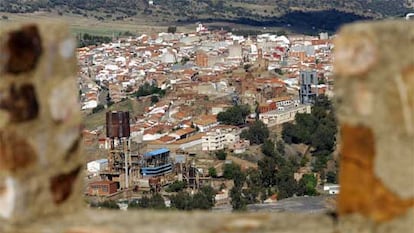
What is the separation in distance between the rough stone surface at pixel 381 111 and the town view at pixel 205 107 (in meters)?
3.15

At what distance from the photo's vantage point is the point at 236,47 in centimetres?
5834

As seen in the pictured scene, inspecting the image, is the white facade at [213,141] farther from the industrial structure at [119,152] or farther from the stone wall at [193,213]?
the stone wall at [193,213]

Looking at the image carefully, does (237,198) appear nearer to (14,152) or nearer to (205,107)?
(205,107)

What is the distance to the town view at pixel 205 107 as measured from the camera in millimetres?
27938

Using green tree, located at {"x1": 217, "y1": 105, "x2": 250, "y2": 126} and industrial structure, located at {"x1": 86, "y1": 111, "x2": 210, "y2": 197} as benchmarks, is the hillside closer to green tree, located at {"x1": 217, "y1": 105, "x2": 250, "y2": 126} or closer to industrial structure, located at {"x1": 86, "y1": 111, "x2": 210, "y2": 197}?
green tree, located at {"x1": 217, "y1": 105, "x2": 250, "y2": 126}

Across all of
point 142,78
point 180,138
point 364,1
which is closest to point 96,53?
point 142,78

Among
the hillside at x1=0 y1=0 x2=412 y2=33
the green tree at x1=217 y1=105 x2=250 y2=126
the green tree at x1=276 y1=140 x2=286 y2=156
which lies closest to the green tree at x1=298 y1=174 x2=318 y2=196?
the green tree at x1=276 y1=140 x2=286 y2=156

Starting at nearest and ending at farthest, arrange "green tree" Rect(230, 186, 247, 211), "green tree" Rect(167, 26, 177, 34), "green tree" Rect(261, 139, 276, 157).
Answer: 1. "green tree" Rect(230, 186, 247, 211)
2. "green tree" Rect(261, 139, 276, 157)
3. "green tree" Rect(167, 26, 177, 34)

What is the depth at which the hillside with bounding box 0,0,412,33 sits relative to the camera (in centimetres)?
7938

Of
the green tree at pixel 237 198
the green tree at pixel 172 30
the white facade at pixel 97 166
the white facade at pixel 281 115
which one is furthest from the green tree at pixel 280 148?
the green tree at pixel 172 30

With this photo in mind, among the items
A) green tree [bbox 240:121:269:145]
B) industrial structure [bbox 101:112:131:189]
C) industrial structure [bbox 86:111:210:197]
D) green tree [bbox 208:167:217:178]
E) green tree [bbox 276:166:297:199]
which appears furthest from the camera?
green tree [bbox 240:121:269:145]

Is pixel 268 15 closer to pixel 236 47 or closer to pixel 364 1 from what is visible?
pixel 364 1

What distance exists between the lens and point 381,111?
1.94 meters

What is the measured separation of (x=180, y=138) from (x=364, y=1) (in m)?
65.6
